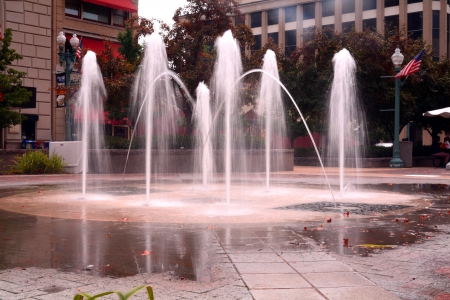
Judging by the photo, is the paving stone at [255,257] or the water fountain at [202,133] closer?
the paving stone at [255,257]

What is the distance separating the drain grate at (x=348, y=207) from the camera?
33.2 ft

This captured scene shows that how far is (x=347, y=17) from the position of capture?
60.6 metres

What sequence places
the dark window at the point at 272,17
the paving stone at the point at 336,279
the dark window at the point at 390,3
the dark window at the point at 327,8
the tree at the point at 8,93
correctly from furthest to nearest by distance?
the dark window at the point at 272,17 → the dark window at the point at 327,8 → the dark window at the point at 390,3 → the tree at the point at 8,93 → the paving stone at the point at 336,279

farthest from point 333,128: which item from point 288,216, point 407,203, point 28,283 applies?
point 28,283

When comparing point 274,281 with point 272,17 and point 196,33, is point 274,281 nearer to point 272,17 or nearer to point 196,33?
point 196,33

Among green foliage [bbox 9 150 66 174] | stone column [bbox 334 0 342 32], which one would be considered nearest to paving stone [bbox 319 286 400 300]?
green foliage [bbox 9 150 66 174]

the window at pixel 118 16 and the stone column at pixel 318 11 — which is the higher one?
the stone column at pixel 318 11

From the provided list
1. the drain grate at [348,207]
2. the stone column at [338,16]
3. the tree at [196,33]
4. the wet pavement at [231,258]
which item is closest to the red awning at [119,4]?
the tree at [196,33]

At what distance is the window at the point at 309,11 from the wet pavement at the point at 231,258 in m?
57.2

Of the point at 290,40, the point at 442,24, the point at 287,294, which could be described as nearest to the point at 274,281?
the point at 287,294

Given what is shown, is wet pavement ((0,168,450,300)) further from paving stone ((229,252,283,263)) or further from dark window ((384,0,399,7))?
dark window ((384,0,399,7))

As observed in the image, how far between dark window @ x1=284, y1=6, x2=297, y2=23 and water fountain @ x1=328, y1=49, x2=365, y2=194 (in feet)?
71.7

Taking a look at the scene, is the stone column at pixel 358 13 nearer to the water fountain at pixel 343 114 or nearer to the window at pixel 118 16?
the water fountain at pixel 343 114

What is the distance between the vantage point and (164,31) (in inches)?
1061
